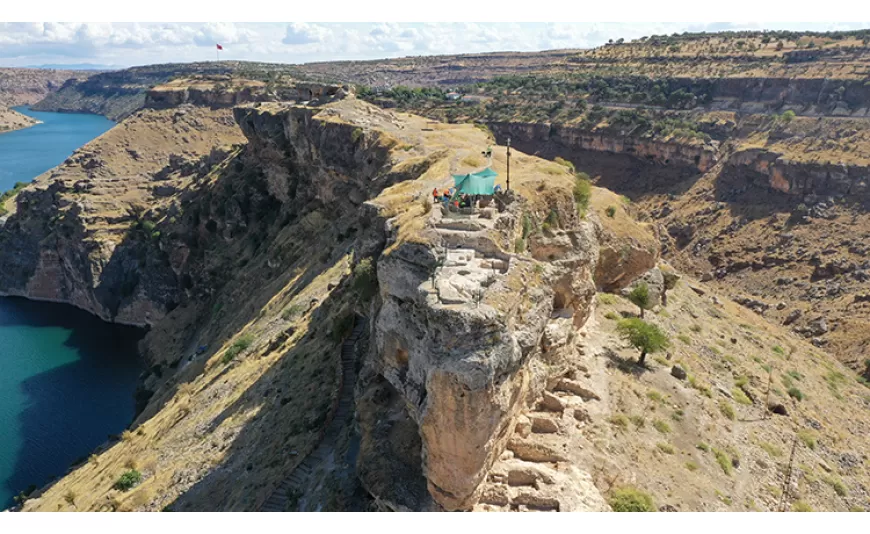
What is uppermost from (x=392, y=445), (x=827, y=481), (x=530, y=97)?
(x=530, y=97)

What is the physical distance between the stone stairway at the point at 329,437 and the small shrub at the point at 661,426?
52.6 ft

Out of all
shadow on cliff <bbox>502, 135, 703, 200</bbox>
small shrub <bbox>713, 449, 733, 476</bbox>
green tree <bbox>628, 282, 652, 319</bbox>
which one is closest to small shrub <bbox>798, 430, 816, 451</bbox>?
small shrub <bbox>713, 449, 733, 476</bbox>

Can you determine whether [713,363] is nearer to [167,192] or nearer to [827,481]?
[827,481]

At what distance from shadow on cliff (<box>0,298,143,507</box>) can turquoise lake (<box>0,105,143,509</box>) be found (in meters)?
0.09

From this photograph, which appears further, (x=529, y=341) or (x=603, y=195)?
(x=603, y=195)

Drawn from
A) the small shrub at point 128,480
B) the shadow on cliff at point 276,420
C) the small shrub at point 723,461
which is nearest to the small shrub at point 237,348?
the shadow on cliff at point 276,420

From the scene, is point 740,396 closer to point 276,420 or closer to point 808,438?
point 808,438

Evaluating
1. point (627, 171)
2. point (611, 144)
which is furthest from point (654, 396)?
point (611, 144)

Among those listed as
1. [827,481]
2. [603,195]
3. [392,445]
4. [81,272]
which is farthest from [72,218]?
[827,481]

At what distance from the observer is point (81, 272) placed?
88.2 meters

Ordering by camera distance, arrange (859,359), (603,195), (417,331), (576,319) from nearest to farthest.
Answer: (417,331) < (576,319) < (603,195) < (859,359)

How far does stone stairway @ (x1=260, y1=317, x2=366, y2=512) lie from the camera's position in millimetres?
27906

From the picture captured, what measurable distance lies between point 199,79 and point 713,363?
153m

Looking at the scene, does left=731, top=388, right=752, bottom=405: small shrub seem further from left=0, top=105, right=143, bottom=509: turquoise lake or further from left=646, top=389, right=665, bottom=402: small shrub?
left=0, top=105, right=143, bottom=509: turquoise lake
